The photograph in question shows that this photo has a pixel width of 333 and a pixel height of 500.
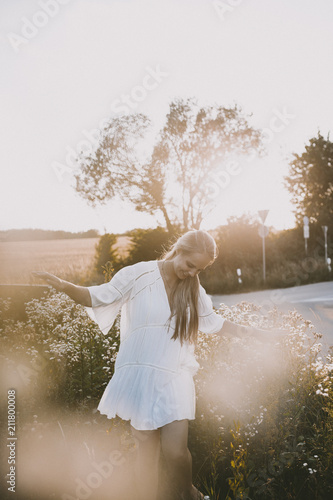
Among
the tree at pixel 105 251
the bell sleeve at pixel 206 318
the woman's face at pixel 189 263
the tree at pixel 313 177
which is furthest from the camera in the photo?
the tree at pixel 313 177

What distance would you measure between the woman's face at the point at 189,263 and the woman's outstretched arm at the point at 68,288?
0.60 m

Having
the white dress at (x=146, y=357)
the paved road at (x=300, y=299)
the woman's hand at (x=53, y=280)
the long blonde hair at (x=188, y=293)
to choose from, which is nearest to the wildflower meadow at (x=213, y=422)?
the white dress at (x=146, y=357)

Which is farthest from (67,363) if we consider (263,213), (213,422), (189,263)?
(263,213)

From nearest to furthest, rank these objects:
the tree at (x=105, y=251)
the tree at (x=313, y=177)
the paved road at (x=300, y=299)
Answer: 1. the paved road at (x=300, y=299)
2. the tree at (x=105, y=251)
3. the tree at (x=313, y=177)

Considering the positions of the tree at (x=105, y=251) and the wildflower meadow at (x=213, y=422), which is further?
the tree at (x=105, y=251)

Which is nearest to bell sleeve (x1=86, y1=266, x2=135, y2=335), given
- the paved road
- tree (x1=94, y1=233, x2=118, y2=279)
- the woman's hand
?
the woman's hand

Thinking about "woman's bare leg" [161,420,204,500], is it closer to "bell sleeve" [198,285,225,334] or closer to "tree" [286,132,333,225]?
"bell sleeve" [198,285,225,334]

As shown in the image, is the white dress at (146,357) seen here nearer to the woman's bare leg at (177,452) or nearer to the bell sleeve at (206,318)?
the woman's bare leg at (177,452)

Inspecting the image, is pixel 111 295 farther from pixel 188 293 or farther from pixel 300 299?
pixel 300 299

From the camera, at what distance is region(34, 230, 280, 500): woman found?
2.55 m

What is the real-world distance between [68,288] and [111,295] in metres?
0.29

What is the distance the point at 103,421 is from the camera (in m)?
3.84

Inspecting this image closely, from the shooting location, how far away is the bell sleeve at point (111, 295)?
9.04 feet

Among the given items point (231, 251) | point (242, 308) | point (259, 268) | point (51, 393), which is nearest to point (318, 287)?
point (259, 268)
